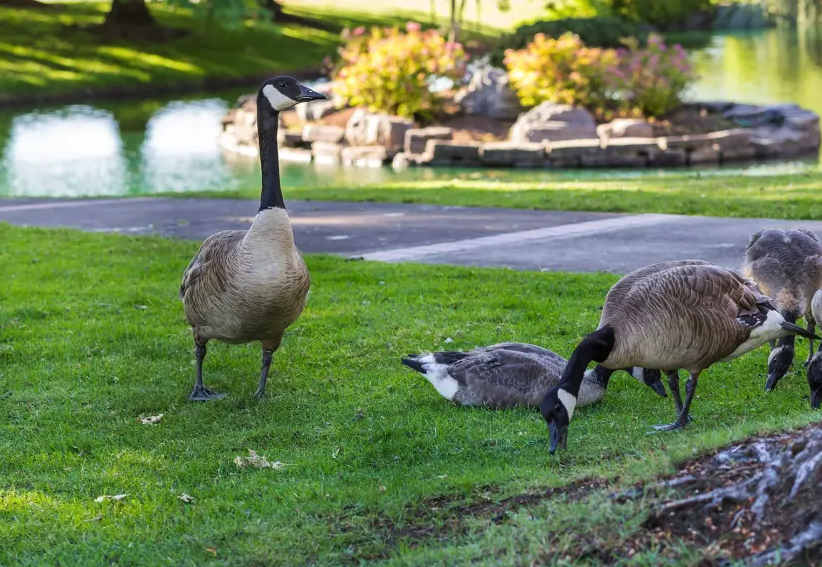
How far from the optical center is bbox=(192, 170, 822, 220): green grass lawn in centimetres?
1430

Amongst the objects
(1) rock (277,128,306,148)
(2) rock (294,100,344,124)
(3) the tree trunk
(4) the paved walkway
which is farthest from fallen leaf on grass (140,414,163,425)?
(3) the tree trunk

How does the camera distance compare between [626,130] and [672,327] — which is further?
[626,130]

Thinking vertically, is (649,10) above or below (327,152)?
above

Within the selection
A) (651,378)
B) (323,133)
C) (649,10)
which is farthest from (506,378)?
(649,10)

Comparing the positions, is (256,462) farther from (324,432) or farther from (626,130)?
(626,130)

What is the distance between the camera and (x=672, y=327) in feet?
20.0

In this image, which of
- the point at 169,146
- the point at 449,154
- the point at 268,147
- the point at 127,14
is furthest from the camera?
the point at 127,14

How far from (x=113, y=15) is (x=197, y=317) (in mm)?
47207

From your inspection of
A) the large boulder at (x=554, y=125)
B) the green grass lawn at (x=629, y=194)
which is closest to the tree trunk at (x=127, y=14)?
the large boulder at (x=554, y=125)

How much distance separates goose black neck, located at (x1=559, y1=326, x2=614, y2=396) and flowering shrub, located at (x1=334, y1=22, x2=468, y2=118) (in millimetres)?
22692

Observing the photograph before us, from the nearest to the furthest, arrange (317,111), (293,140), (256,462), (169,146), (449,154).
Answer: (256,462) → (449,154) → (293,140) → (317,111) → (169,146)

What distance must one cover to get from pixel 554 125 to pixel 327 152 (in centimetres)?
631

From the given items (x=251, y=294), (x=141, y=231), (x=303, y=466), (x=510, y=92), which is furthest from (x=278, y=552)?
(x=510, y=92)

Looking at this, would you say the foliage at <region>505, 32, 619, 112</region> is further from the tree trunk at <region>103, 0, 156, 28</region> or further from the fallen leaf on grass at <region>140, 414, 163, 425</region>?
the tree trunk at <region>103, 0, 156, 28</region>
